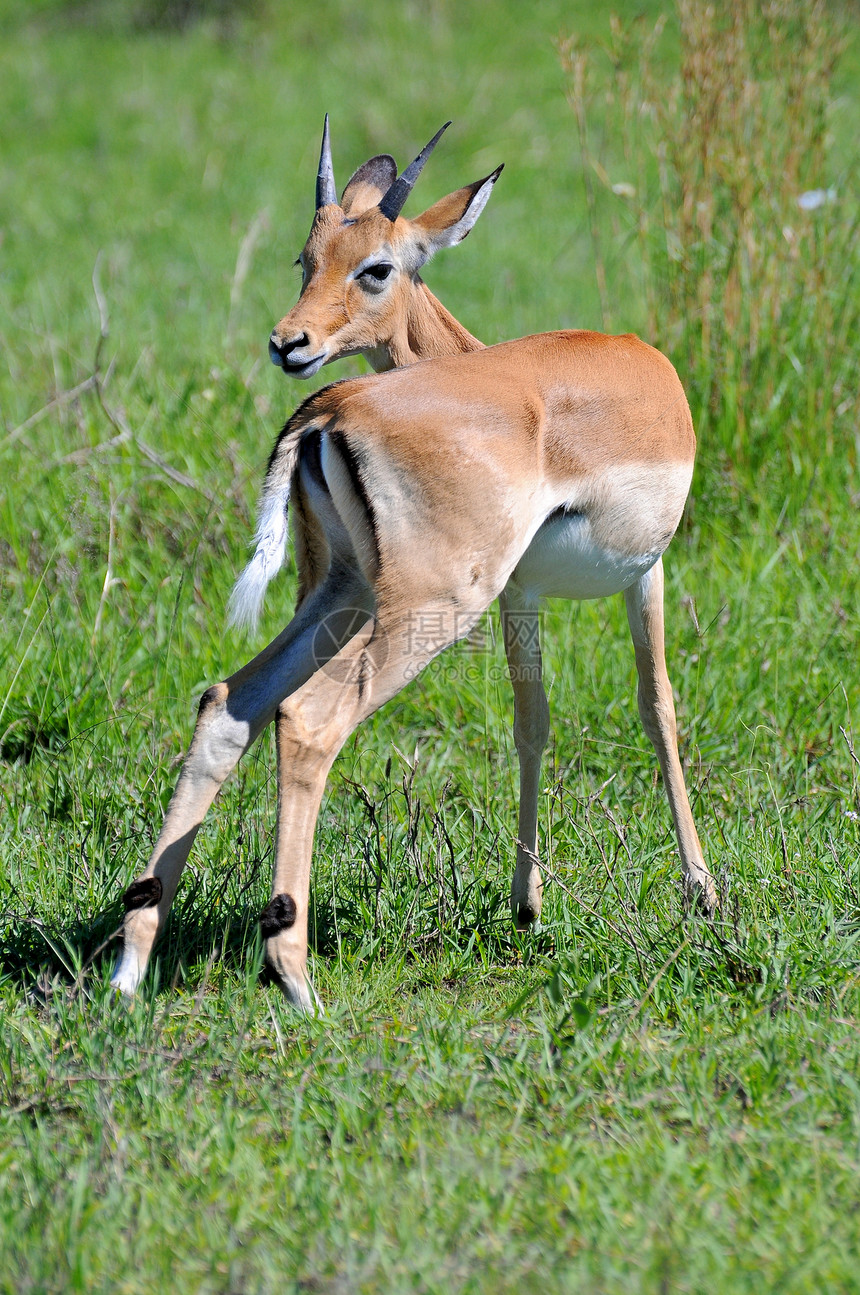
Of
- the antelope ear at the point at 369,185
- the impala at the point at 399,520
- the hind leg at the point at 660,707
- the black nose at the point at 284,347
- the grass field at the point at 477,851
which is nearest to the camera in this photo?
the grass field at the point at 477,851

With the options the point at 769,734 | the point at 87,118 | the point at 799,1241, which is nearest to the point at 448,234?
the point at 769,734

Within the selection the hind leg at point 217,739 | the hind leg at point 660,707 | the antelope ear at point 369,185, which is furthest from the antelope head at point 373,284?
the hind leg at point 660,707

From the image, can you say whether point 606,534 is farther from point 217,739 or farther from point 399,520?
point 217,739

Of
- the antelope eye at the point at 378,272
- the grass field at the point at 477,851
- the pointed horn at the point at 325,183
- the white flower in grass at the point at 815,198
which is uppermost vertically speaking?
the white flower in grass at the point at 815,198

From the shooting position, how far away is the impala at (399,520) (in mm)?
2580

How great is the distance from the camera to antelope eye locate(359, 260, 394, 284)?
3.19 meters

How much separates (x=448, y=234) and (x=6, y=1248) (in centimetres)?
254

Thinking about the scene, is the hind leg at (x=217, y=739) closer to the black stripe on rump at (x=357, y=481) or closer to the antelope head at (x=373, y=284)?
the black stripe on rump at (x=357, y=481)

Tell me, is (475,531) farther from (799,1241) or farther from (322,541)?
(799,1241)

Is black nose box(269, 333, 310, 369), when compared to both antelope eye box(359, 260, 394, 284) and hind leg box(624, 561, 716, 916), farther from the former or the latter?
hind leg box(624, 561, 716, 916)

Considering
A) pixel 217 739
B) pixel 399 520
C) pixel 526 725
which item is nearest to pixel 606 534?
pixel 399 520

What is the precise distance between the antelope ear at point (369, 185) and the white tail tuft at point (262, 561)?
1.22 m

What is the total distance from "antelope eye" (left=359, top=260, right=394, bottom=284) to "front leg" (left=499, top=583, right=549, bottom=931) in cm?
85

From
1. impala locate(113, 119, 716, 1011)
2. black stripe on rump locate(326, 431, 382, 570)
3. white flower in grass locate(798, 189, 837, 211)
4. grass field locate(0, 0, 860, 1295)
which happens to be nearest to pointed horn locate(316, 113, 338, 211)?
impala locate(113, 119, 716, 1011)
